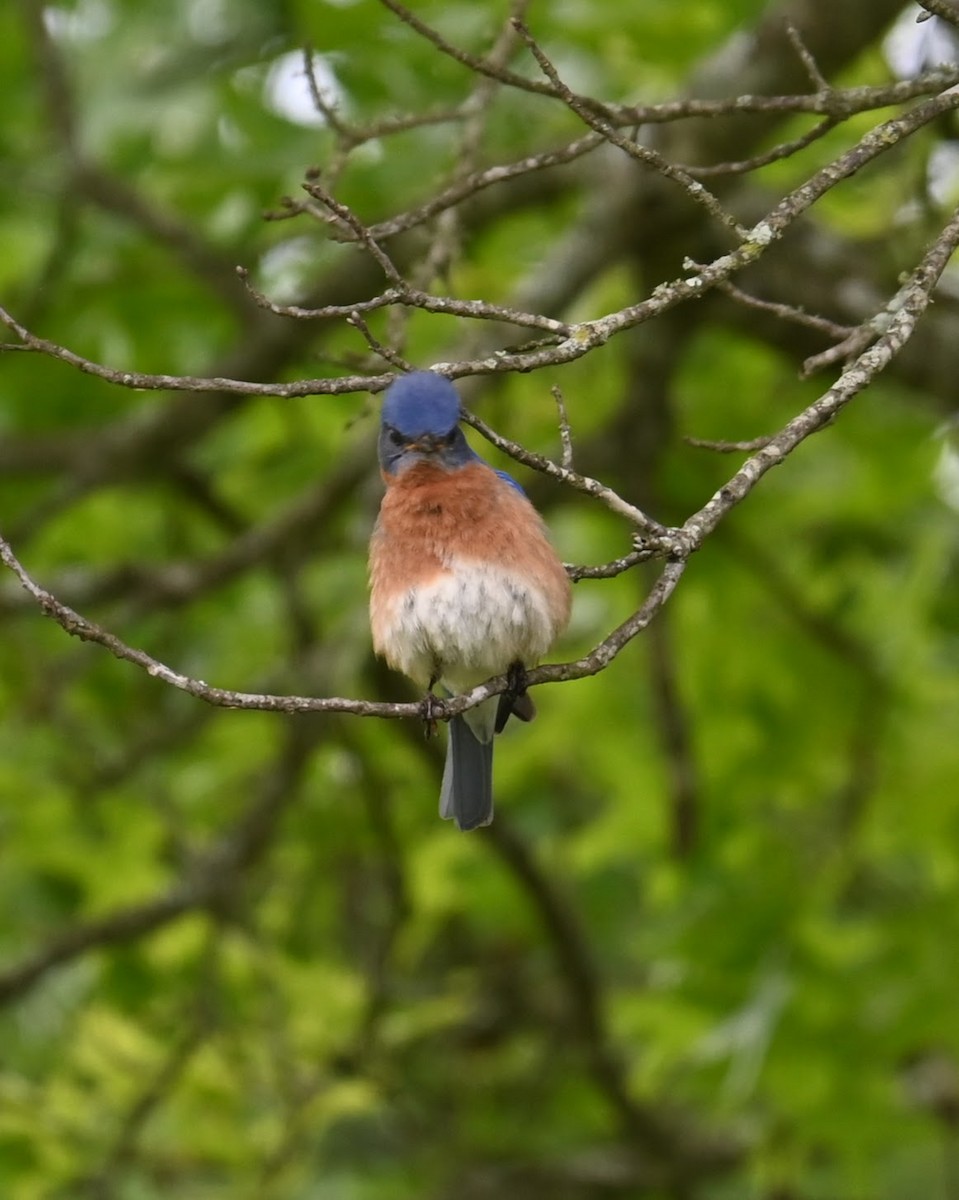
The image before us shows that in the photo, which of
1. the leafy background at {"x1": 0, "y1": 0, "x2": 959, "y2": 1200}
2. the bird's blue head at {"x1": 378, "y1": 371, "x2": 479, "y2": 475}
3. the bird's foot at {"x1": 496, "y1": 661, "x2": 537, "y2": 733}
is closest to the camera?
the bird's blue head at {"x1": 378, "y1": 371, "x2": 479, "y2": 475}

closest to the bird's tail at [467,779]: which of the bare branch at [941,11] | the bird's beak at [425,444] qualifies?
the bird's beak at [425,444]

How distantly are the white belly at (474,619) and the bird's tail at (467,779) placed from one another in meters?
0.34

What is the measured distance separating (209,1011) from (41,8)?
399 cm

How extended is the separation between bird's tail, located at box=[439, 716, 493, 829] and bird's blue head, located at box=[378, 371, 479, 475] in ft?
2.35

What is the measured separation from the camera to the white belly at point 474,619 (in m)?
4.31

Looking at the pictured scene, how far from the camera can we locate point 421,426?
3949 mm

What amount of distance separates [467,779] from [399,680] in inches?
111

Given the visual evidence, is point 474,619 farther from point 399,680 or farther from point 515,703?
point 399,680

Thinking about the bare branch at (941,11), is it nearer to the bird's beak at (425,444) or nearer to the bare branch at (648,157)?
the bare branch at (648,157)

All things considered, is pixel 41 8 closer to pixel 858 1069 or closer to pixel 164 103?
pixel 164 103

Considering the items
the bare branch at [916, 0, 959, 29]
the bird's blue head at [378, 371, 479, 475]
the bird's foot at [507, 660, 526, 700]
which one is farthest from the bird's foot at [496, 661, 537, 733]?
the bare branch at [916, 0, 959, 29]

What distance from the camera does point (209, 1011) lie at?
24.2 ft

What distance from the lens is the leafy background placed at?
670cm

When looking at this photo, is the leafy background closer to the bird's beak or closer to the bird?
the bird
